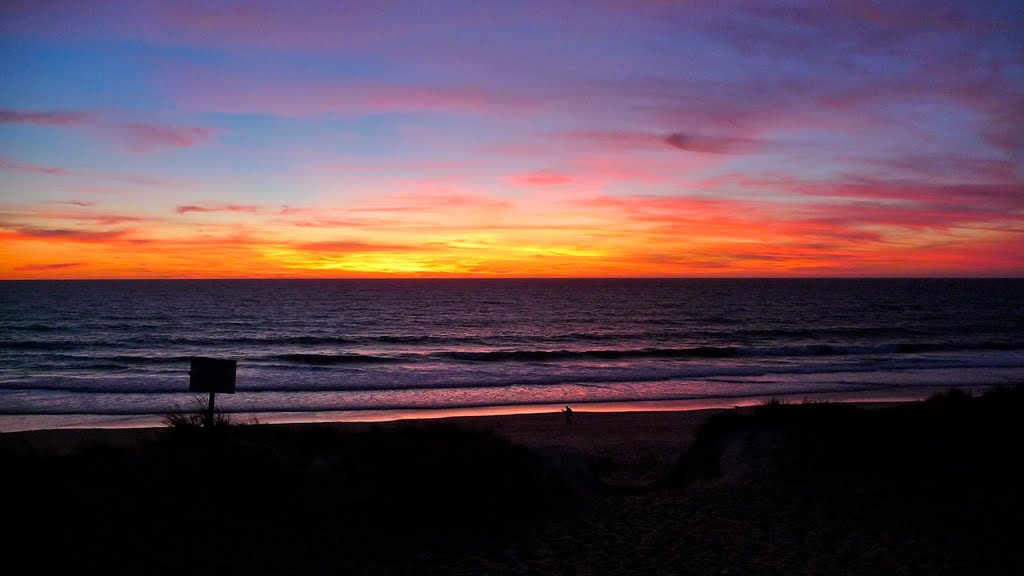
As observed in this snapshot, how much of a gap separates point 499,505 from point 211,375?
430 centimetres

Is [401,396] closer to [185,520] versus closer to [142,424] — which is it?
[142,424]

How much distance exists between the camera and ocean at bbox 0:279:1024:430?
22875 mm

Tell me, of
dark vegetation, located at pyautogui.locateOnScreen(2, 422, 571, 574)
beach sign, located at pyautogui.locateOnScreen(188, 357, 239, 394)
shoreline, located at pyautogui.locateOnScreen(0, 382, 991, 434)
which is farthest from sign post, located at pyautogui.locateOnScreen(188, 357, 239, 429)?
shoreline, located at pyautogui.locateOnScreen(0, 382, 991, 434)

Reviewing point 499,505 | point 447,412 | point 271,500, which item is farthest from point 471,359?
point 271,500

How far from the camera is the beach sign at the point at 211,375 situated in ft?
27.8

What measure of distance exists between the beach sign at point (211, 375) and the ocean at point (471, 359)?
1137 centimetres

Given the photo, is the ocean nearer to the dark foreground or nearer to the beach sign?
the dark foreground

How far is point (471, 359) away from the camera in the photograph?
3559 cm

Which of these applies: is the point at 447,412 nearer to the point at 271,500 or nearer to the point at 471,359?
the point at 271,500

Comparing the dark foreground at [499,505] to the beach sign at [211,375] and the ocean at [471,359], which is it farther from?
the ocean at [471,359]

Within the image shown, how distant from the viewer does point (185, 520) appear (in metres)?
7.08

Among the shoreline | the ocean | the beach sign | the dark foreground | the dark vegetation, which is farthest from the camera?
the ocean

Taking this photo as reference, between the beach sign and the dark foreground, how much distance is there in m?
0.72

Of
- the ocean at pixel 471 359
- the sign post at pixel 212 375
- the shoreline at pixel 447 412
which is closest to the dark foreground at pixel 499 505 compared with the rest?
the sign post at pixel 212 375
